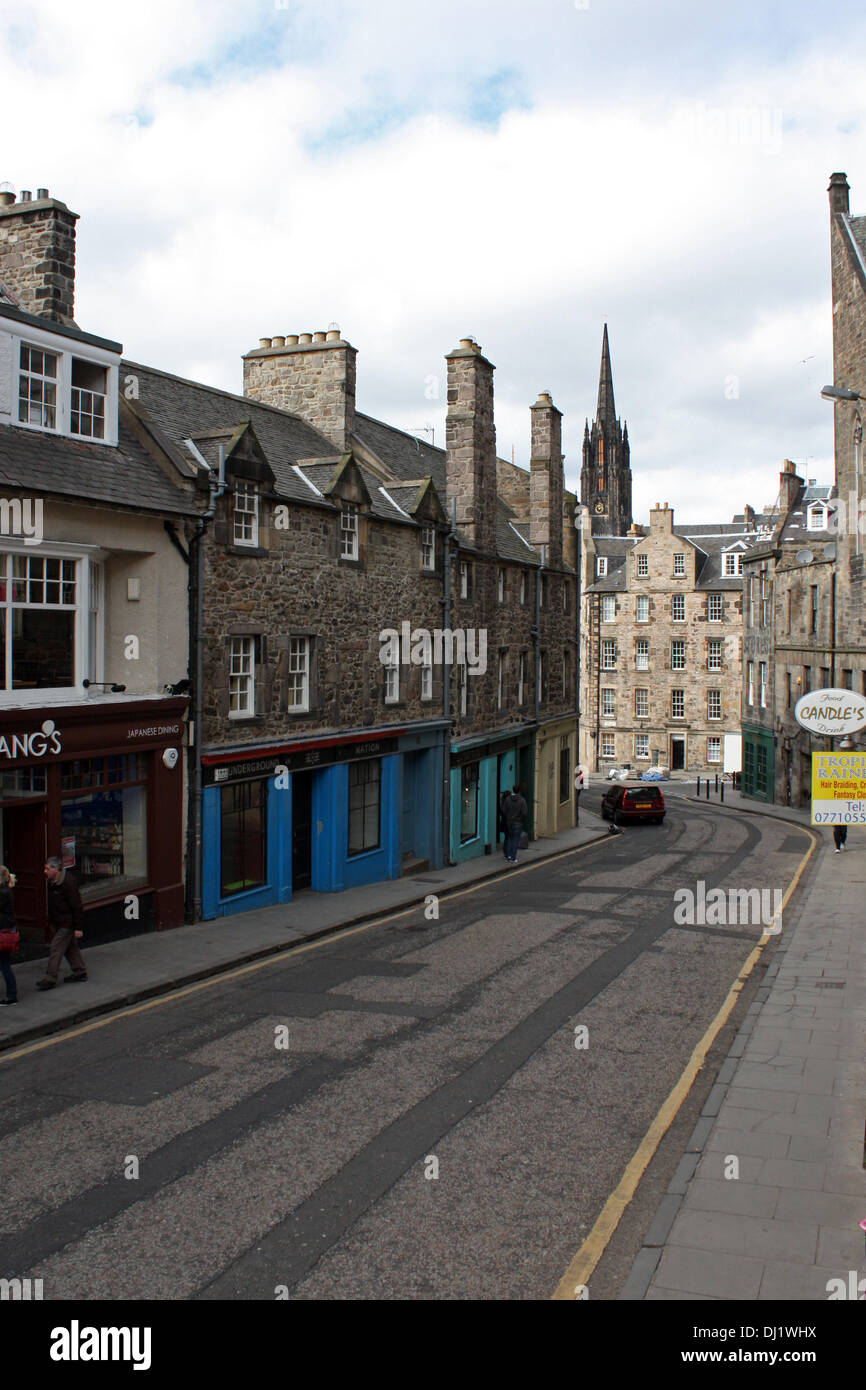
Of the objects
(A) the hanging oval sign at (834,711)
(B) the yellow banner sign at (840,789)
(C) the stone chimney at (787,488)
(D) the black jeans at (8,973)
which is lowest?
(D) the black jeans at (8,973)

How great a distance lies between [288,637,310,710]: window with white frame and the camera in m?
20.5

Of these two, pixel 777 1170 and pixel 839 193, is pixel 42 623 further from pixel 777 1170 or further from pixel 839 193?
pixel 839 193

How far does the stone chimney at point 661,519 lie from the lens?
70.6 m

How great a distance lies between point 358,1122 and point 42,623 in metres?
9.01

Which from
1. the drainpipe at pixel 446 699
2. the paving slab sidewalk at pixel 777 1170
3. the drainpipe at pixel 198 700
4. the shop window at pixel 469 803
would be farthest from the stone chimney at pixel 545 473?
the paving slab sidewalk at pixel 777 1170

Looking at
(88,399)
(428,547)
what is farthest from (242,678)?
(428,547)

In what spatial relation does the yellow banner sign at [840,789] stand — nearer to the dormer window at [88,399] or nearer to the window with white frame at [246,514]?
the window with white frame at [246,514]

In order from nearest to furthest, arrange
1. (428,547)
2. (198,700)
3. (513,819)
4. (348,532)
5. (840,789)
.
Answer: (840,789) → (198,700) → (348,532) → (428,547) → (513,819)

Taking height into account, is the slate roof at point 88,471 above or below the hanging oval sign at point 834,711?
above

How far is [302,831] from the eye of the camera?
21438 millimetres

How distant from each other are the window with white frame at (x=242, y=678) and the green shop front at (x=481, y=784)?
8.53 meters

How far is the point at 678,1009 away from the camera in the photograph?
1293 centimetres

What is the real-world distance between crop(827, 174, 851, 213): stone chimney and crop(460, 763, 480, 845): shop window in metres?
19.6
